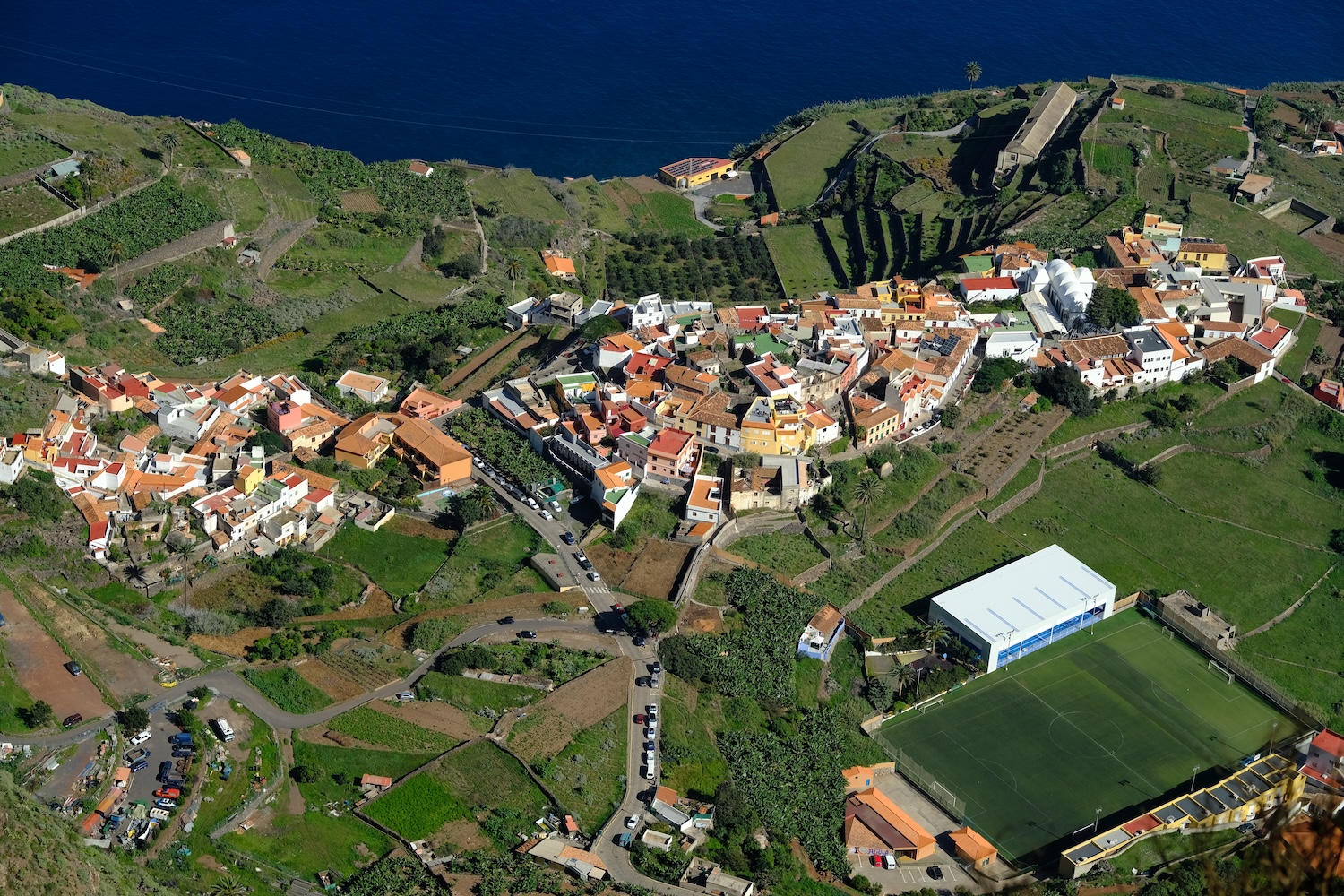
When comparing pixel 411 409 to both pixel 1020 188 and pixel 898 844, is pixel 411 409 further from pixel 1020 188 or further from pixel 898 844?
pixel 1020 188

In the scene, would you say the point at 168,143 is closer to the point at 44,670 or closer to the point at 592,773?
the point at 44,670

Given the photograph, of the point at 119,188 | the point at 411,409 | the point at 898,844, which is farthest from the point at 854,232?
the point at 898,844

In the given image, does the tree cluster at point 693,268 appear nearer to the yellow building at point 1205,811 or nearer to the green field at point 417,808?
the yellow building at point 1205,811

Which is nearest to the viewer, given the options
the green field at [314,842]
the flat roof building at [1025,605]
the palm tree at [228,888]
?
the palm tree at [228,888]

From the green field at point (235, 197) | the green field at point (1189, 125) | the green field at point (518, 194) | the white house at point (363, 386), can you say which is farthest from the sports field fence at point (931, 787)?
the green field at point (1189, 125)

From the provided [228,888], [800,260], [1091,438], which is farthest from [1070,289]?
[228,888]
